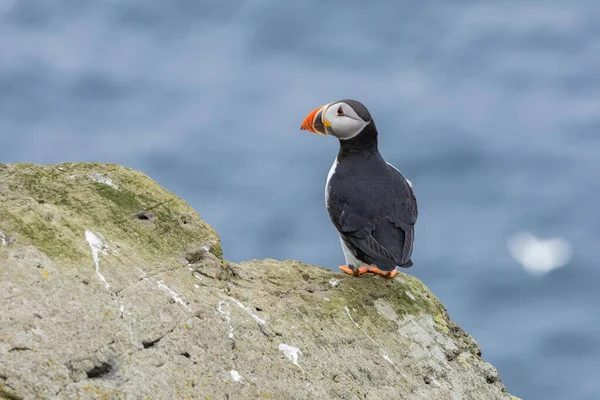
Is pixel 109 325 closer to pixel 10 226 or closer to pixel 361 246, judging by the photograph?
pixel 10 226

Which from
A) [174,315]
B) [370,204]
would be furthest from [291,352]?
[370,204]

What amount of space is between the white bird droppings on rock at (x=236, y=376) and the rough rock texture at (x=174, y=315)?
1 centimetres

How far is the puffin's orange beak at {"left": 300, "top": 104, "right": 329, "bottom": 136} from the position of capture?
35.9 feet

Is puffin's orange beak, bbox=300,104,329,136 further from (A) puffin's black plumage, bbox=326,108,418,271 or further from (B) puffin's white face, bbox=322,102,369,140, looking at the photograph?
(A) puffin's black plumage, bbox=326,108,418,271

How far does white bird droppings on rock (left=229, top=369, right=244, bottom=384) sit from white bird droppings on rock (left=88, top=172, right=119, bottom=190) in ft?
7.94

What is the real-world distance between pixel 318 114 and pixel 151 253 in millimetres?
3158

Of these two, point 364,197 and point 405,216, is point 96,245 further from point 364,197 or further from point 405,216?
point 405,216

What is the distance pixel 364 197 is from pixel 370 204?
105 millimetres

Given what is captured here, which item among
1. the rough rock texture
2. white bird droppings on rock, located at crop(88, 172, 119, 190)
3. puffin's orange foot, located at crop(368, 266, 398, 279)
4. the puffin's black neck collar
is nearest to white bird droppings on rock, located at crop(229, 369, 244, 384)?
the rough rock texture

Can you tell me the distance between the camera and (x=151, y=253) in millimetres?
8609

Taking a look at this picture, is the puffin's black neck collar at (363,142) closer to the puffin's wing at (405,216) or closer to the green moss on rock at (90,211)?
the puffin's wing at (405,216)

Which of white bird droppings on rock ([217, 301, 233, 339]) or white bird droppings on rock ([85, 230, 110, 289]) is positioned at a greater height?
white bird droppings on rock ([85, 230, 110, 289])

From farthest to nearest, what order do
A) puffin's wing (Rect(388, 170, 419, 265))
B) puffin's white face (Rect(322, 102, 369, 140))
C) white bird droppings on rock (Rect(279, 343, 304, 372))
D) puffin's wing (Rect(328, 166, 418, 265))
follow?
1. puffin's white face (Rect(322, 102, 369, 140))
2. puffin's wing (Rect(388, 170, 419, 265))
3. puffin's wing (Rect(328, 166, 418, 265))
4. white bird droppings on rock (Rect(279, 343, 304, 372))

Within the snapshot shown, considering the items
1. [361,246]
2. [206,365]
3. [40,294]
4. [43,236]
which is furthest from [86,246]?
[361,246]
